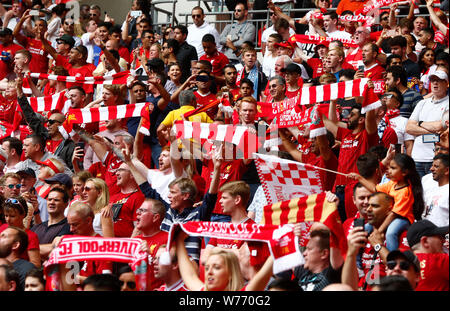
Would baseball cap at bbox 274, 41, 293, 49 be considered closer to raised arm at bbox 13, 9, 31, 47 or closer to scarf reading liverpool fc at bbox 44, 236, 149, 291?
raised arm at bbox 13, 9, 31, 47

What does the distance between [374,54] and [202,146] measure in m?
3.05

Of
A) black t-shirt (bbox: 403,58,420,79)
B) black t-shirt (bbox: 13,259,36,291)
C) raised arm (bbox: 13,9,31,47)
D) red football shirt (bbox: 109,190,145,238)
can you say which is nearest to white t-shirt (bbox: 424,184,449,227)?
red football shirt (bbox: 109,190,145,238)

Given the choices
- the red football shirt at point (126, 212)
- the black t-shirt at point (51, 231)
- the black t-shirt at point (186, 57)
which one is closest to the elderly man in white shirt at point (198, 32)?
the black t-shirt at point (186, 57)

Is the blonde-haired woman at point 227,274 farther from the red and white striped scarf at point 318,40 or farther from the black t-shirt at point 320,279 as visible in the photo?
the red and white striped scarf at point 318,40

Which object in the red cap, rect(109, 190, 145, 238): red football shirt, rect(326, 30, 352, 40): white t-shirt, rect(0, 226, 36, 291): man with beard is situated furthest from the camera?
rect(326, 30, 352, 40): white t-shirt

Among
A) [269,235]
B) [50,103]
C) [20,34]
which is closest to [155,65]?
[50,103]

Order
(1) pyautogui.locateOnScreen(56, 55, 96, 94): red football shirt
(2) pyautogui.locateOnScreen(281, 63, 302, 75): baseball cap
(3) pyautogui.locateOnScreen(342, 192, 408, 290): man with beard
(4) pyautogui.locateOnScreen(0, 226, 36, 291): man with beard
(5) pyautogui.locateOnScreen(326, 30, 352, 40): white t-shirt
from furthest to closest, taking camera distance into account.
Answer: (5) pyautogui.locateOnScreen(326, 30, 352, 40): white t-shirt, (1) pyautogui.locateOnScreen(56, 55, 96, 94): red football shirt, (2) pyautogui.locateOnScreen(281, 63, 302, 75): baseball cap, (4) pyautogui.locateOnScreen(0, 226, 36, 291): man with beard, (3) pyautogui.locateOnScreen(342, 192, 408, 290): man with beard

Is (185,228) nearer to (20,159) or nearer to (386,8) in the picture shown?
(20,159)

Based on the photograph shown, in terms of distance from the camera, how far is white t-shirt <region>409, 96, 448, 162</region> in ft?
32.6

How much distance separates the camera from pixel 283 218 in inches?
296

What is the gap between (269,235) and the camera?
683 cm

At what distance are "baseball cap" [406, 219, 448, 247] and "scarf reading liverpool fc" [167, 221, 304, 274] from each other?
1.12 metres

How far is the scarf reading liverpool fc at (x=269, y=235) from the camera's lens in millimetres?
6402
